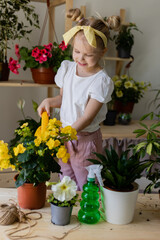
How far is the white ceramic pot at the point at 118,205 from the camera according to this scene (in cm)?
104

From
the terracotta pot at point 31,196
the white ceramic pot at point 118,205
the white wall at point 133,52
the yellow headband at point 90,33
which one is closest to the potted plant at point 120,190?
the white ceramic pot at point 118,205

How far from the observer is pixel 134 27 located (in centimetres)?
283

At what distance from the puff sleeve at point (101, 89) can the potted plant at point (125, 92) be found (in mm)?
1186

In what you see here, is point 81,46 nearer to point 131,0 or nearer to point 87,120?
point 87,120

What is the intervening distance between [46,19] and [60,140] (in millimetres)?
1690

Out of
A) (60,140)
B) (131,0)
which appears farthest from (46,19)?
(60,140)

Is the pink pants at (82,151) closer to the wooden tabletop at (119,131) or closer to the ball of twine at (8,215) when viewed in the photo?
the ball of twine at (8,215)

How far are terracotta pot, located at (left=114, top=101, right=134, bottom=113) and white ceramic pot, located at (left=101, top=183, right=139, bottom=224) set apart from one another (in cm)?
177

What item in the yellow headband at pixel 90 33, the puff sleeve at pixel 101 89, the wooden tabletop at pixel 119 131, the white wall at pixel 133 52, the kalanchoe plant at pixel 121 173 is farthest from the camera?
the white wall at pixel 133 52

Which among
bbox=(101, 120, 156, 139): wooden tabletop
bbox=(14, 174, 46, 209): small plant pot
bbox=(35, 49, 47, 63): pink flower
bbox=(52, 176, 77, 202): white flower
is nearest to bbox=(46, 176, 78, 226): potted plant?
bbox=(52, 176, 77, 202): white flower

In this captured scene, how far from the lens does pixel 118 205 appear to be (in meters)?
1.05

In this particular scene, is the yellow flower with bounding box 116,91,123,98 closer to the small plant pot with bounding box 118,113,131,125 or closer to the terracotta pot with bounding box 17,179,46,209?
the small plant pot with bounding box 118,113,131,125

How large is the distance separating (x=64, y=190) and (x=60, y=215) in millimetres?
97

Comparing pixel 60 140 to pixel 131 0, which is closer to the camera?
pixel 60 140
